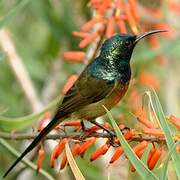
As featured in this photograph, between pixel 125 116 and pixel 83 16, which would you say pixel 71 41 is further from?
pixel 125 116

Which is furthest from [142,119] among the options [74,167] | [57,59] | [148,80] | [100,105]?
[57,59]

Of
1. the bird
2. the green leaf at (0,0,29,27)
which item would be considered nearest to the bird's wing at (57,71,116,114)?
the bird

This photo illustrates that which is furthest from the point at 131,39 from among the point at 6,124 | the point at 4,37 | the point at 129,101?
the point at 4,37

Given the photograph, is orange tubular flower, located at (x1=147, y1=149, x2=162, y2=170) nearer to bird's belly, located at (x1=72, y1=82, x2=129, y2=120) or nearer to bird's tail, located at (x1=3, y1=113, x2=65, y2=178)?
bird's tail, located at (x1=3, y1=113, x2=65, y2=178)

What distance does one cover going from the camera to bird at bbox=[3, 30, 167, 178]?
3.80m

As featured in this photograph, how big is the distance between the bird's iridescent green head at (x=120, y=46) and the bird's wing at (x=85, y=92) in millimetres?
159

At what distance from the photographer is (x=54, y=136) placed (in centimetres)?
325

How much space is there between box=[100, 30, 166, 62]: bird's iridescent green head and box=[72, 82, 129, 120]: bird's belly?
20 cm

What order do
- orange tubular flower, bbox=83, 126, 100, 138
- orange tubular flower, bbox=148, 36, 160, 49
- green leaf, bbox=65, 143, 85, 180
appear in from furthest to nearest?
1. orange tubular flower, bbox=148, 36, 160, 49
2. orange tubular flower, bbox=83, 126, 100, 138
3. green leaf, bbox=65, 143, 85, 180

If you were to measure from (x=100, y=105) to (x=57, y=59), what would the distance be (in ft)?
6.63

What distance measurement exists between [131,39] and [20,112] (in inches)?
68.2

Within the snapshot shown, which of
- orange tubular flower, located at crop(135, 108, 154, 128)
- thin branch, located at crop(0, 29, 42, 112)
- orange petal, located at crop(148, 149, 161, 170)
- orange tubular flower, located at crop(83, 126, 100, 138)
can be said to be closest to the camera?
orange petal, located at crop(148, 149, 161, 170)

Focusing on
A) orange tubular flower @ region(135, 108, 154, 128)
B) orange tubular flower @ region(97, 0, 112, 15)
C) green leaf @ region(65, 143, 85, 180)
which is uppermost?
green leaf @ region(65, 143, 85, 180)

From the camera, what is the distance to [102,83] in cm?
394
